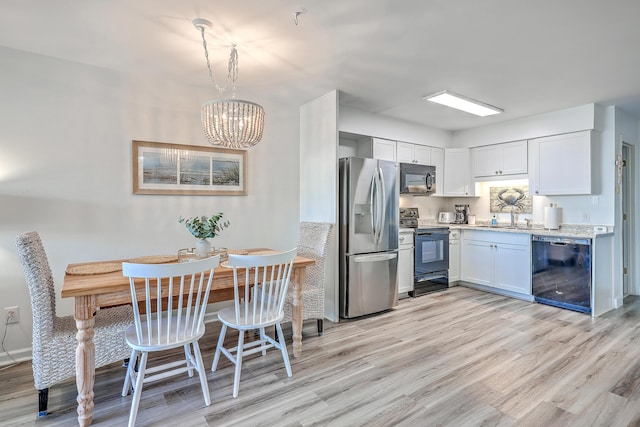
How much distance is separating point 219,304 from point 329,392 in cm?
177

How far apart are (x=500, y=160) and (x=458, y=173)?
0.61 m

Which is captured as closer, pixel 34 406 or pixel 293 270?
pixel 34 406

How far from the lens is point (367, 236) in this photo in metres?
3.66

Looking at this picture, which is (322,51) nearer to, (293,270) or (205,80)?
(205,80)

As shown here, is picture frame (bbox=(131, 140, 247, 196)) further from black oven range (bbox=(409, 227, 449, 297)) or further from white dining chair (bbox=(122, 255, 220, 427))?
black oven range (bbox=(409, 227, 449, 297))

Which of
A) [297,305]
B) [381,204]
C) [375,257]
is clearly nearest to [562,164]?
[381,204]

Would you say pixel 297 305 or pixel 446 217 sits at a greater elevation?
pixel 446 217

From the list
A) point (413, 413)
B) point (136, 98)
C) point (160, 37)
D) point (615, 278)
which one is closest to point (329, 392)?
point (413, 413)

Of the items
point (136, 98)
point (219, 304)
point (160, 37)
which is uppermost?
point (160, 37)

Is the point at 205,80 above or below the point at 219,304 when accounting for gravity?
above

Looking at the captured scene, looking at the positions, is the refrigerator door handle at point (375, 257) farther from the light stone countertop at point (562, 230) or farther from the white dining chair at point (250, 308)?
the light stone countertop at point (562, 230)

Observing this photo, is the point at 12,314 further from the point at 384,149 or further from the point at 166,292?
the point at 384,149

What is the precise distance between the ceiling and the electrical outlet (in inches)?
79.9

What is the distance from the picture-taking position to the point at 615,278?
4039mm
